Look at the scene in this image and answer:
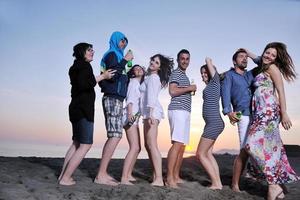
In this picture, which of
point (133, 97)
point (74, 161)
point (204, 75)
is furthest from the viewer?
point (204, 75)

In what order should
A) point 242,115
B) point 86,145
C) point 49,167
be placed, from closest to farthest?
point 86,145 < point 242,115 < point 49,167

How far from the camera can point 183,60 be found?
20.1 feet

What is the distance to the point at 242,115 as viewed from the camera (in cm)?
586

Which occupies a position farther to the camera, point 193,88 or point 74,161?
point 193,88

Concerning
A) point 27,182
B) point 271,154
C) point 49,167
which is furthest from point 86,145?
point 271,154

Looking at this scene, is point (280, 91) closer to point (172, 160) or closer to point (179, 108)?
point (179, 108)

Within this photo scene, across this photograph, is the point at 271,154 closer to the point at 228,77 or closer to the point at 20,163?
the point at 228,77

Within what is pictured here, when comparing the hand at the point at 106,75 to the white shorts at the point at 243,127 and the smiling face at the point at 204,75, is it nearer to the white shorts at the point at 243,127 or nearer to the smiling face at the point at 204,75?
the smiling face at the point at 204,75

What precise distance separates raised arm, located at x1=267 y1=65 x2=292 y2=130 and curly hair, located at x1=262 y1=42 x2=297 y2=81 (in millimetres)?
122

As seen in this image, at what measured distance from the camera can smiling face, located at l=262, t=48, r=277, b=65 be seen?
18.5 feet

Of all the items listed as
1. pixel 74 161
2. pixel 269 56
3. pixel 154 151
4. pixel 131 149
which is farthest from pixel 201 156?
pixel 74 161

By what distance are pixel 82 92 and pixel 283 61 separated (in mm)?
2688

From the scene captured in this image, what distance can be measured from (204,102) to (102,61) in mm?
1545

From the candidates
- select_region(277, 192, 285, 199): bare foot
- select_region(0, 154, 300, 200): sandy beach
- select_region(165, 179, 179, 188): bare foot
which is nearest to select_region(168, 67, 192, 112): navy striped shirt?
select_region(165, 179, 179, 188): bare foot
